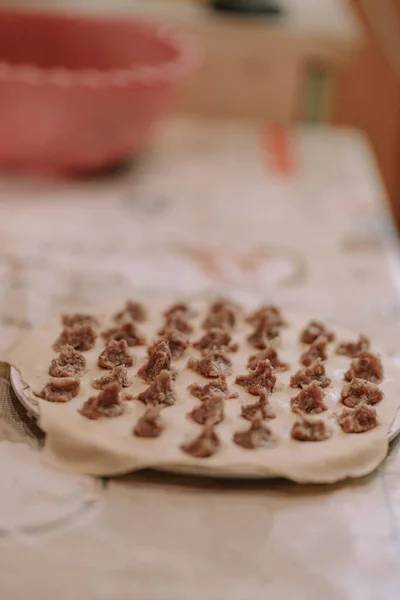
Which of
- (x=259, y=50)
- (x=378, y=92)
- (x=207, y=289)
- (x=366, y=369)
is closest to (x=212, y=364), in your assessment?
(x=366, y=369)

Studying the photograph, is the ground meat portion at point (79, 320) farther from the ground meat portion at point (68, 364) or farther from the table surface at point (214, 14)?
the table surface at point (214, 14)

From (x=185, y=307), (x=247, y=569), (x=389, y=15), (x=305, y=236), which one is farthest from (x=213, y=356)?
(x=389, y=15)

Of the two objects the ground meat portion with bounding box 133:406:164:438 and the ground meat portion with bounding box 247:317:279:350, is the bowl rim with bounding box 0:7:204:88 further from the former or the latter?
the ground meat portion with bounding box 133:406:164:438

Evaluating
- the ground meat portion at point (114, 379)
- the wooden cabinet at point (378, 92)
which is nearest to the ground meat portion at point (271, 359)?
the ground meat portion at point (114, 379)

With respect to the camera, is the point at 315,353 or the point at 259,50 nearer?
the point at 315,353

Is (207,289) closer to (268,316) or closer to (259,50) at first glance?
(268,316)

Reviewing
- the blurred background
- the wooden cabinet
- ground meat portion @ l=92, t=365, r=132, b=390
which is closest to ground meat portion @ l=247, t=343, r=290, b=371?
ground meat portion @ l=92, t=365, r=132, b=390
